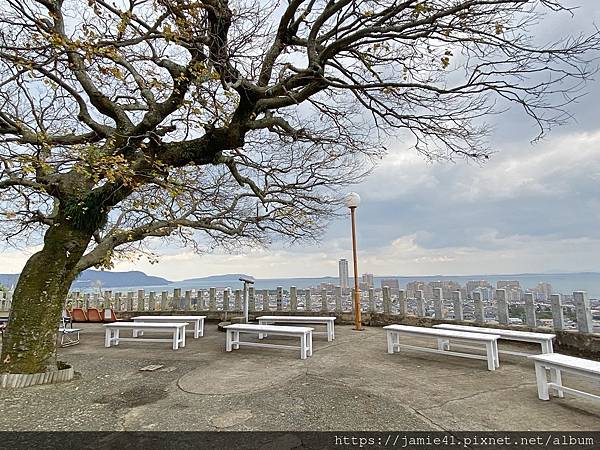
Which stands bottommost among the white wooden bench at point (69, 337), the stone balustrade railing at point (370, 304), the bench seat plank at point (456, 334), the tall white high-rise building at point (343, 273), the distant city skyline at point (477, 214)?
the white wooden bench at point (69, 337)

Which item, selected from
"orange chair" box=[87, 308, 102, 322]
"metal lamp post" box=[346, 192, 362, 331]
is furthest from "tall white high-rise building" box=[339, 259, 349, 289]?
"orange chair" box=[87, 308, 102, 322]

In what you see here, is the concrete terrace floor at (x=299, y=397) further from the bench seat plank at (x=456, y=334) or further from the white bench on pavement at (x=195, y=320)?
the white bench on pavement at (x=195, y=320)

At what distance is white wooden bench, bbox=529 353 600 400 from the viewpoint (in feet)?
10.2

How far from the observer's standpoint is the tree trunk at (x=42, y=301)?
4699 mm

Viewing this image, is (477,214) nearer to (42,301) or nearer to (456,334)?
(456,334)

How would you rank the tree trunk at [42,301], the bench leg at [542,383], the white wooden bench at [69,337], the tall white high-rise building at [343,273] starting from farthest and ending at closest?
the tall white high-rise building at [343,273] → the white wooden bench at [69,337] → the tree trunk at [42,301] → the bench leg at [542,383]

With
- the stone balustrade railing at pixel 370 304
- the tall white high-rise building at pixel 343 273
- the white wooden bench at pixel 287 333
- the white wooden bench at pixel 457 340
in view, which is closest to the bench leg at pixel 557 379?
the white wooden bench at pixel 457 340

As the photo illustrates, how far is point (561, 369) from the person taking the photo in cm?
334

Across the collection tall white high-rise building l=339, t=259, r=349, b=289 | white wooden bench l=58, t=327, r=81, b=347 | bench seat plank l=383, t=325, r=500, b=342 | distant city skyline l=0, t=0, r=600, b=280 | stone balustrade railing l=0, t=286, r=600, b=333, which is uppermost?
distant city skyline l=0, t=0, r=600, b=280

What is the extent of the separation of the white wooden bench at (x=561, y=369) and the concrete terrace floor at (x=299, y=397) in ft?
0.47

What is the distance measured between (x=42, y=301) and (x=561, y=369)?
21.3 feet

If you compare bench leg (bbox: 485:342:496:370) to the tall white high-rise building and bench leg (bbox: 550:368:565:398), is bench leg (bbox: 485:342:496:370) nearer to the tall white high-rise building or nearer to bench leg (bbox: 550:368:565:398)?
bench leg (bbox: 550:368:565:398)

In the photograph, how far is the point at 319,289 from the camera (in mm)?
9844

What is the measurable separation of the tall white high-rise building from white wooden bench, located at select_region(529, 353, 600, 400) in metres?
5.97
